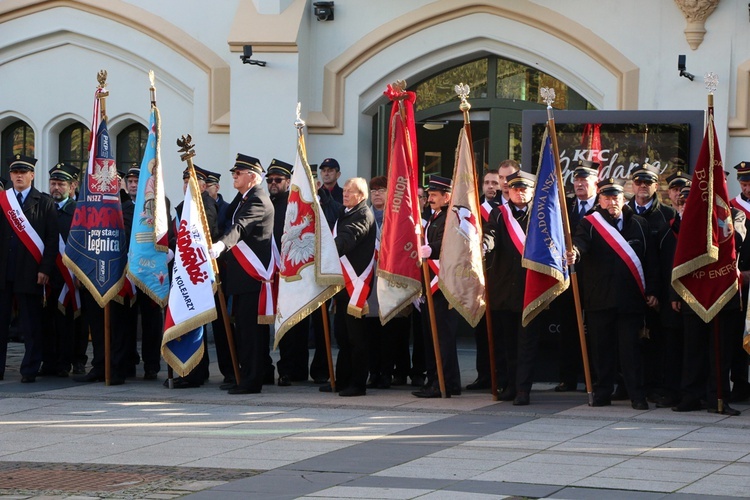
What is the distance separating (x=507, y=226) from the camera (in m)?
11.2

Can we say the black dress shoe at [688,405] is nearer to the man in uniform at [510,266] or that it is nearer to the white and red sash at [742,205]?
the man in uniform at [510,266]

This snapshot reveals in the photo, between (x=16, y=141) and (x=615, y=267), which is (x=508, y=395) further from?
(x=16, y=141)

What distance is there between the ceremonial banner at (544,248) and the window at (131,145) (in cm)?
825

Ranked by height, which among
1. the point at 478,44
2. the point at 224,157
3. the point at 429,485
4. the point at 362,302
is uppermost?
the point at 478,44

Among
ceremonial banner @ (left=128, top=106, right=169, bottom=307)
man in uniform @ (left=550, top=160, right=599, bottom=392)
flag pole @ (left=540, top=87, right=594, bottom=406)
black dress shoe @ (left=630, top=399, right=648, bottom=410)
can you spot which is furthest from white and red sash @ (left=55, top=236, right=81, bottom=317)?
black dress shoe @ (left=630, top=399, right=648, bottom=410)

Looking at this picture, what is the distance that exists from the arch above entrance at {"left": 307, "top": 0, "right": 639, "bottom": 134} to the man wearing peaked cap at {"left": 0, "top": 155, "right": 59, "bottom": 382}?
4.56m

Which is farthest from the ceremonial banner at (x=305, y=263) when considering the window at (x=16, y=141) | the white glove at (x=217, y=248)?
the window at (x=16, y=141)

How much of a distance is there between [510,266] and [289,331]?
2345mm

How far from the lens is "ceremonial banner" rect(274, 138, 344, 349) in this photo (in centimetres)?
1148

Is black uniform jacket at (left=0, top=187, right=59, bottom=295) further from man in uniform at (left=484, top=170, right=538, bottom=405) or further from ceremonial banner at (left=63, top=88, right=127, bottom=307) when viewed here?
man in uniform at (left=484, top=170, right=538, bottom=405)

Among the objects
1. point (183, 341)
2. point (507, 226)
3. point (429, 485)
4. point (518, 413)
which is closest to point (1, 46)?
point (183, 341)

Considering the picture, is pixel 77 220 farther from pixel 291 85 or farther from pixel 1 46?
pixel 1 46

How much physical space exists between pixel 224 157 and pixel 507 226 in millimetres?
6272

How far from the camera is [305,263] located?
11539mm
